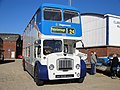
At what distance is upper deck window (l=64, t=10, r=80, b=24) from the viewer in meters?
11.5

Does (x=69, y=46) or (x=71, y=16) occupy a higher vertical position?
(x=71, y=16)

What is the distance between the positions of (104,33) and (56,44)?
14.2 metres

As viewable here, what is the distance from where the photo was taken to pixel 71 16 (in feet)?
38.1

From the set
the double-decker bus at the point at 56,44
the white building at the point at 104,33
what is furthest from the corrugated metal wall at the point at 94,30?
the double-decker bus at the point at 56,44

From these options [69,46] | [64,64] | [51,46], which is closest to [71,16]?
[69,46]

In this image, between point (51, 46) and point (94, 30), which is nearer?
point (51, 46)

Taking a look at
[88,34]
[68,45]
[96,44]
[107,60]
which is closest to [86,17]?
[88,34]

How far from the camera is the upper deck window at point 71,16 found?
1147 centimetres

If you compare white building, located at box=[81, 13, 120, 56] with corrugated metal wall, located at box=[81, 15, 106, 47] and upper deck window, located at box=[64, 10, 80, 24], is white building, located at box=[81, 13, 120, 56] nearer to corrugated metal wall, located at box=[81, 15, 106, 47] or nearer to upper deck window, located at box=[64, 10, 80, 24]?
corrugated metal wall, located at box=[81, 15, 106, 47]

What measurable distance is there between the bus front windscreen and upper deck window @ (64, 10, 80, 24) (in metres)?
1.32

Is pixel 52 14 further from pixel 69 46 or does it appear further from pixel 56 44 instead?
pixel 69 46

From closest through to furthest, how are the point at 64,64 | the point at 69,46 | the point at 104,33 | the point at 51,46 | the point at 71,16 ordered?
the point at 64,64, the point at 51,46, the point at 71,16, the point at 69,46, the point at 104,33

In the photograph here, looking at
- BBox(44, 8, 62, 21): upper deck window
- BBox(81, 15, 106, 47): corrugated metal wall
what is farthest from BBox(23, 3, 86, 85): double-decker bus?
BBox(81, 15, 106, 47): corrugated metal wall

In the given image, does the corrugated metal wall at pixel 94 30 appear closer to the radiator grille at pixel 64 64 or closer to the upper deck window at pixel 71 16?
the upper deck window at pixel 71 16
